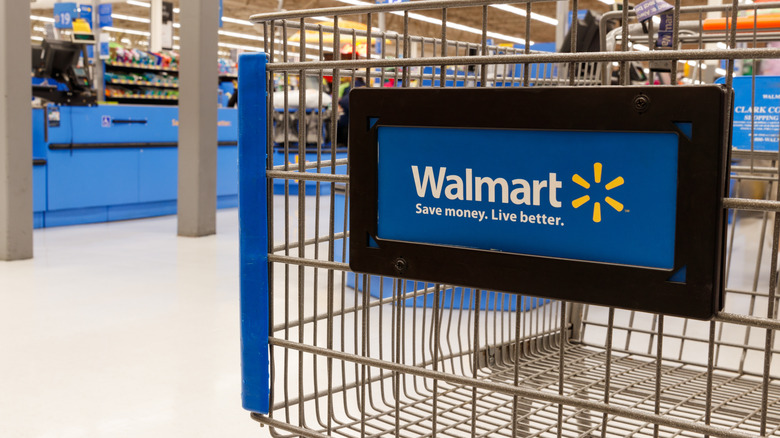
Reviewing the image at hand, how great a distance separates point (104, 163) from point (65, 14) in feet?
13.6

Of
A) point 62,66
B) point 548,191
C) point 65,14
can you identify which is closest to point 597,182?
point 548,191

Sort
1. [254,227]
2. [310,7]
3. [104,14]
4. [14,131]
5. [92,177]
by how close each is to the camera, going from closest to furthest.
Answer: [254,227] < [14,131] < [92,177] < [104,14] < [310,7]

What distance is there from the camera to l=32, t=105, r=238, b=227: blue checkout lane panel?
6211mm

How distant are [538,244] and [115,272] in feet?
13.1

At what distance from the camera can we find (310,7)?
1928 cm

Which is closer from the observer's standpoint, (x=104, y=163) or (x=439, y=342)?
(x=439, y=342)

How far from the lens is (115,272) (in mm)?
4480

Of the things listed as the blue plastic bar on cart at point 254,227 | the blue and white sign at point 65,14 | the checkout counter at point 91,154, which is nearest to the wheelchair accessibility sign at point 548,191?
the blue plastic bar on cart at point 254,227

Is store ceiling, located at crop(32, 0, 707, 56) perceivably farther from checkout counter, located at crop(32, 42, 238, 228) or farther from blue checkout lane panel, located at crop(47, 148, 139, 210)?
blue checkout lane panel, located at crop(47, 148, 139, 210)

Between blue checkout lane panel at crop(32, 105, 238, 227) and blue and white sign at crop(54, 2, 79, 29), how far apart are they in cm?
337

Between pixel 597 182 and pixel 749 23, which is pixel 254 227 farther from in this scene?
→ pixel 749 23

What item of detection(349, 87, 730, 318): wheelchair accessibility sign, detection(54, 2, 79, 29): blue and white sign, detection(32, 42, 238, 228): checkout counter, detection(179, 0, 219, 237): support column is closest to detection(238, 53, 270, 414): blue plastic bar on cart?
detection(349, 87, 730, 318): wheelchair accessibility sign

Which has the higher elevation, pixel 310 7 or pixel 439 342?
pixel 310 7

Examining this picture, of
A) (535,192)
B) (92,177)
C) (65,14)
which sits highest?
(65,14)
